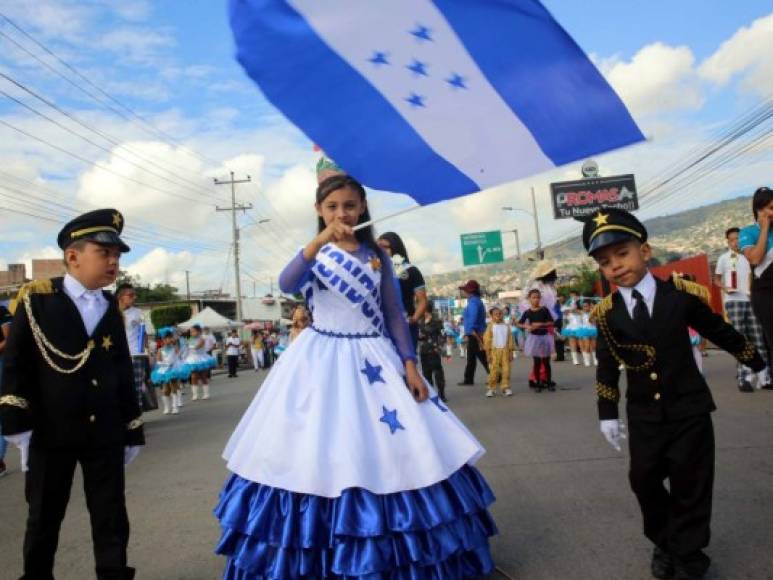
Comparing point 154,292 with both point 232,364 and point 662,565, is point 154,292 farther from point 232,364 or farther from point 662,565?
point 662,565

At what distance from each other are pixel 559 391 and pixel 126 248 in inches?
344

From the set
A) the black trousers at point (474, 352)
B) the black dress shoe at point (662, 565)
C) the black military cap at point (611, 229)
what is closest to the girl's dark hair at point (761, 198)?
the black military cap at point (611, 229)

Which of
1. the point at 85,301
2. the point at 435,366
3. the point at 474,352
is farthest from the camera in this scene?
the point at 474,352

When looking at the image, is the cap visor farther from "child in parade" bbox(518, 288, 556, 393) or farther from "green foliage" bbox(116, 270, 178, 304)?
"green foliage" bbox(116, 270, 178, 304)

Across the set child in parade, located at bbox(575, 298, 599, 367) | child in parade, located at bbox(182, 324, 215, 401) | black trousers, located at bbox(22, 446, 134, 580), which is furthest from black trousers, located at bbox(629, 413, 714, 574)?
child in parade, located at bbox(575, 298, 599, 367)

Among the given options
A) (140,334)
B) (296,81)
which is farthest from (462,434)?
(140,334)

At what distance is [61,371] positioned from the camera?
316cm

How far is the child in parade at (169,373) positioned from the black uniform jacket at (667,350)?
1104cm

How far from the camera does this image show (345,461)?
2811mm

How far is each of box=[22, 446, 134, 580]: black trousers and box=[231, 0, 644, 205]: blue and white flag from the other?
1.86 metres

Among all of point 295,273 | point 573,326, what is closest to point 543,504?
point 295,273

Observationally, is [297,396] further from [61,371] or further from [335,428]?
[61,371]

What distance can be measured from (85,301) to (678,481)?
2.93 metres

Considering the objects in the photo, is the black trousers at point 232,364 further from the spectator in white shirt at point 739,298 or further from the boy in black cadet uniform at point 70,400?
the boy in black cadet uniform at point 70,400
